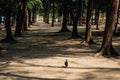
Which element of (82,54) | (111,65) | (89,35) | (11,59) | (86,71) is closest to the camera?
(86,71)

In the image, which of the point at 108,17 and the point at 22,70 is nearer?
the point at 22,70

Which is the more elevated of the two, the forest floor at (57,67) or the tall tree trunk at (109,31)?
the tall tree trunk at (109,31)

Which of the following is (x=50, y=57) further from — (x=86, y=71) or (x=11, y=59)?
(x=86, y=71)

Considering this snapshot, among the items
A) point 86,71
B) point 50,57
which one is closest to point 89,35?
point 50,57

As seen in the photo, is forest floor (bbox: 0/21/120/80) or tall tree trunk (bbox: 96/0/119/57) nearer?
forest floor (bbox: 0/21/120/80)

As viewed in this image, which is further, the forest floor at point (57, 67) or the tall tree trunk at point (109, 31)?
the tall tree trunk at point (109, 31)

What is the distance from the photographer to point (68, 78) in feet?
40.3

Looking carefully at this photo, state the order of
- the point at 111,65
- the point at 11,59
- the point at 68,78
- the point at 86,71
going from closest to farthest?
the point at 68,78 < the point at 86,71 < the point at 111,65 < the point at 11,59

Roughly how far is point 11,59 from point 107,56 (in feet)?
17.4

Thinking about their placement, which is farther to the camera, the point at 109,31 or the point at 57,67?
→ the point at 109,31

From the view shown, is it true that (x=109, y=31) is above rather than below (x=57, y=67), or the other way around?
above

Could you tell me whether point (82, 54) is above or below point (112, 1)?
below

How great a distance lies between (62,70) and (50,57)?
3.74 meters

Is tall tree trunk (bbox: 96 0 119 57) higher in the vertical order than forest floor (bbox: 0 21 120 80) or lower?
higher
